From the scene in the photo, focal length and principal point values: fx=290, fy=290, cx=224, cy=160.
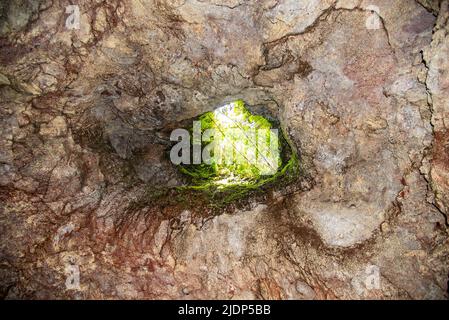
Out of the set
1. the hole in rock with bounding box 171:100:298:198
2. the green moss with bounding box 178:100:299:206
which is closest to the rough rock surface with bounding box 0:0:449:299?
the green moss with bounding box 178:100:299:206

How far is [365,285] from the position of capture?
2.55m

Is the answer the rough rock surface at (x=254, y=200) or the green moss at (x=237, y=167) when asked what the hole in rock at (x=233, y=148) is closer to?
the green moss at (x=237, y=167)

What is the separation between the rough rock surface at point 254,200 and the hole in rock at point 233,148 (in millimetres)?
1104

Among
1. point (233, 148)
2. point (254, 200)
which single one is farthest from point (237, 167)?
point (254, 200)

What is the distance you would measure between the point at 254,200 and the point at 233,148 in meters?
2.09

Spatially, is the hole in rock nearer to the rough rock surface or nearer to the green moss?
the green moss

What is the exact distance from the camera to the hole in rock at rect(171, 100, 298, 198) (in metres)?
4.25

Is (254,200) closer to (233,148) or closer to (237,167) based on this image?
(237,167)

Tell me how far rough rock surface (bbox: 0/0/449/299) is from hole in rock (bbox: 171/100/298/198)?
3.62 ft

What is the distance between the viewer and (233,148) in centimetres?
509

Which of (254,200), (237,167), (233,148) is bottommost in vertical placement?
(254,200)

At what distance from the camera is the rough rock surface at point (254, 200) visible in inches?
98.0
